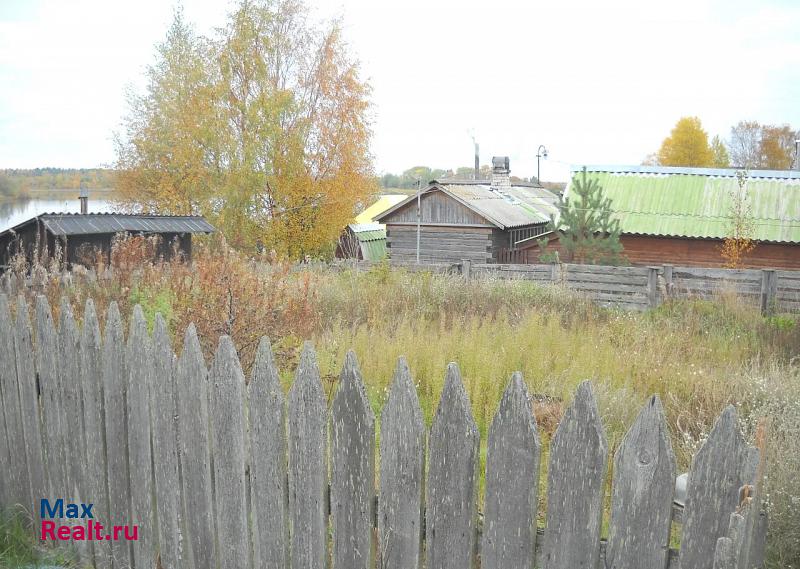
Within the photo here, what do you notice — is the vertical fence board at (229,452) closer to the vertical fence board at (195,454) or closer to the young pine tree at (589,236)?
the vertical fence board at (195,454)

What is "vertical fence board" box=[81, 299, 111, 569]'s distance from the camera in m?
3.10

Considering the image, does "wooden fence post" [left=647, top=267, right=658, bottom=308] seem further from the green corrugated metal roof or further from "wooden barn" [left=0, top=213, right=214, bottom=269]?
"wooden barn" [left=0, top=213, right=214, bottom=269]

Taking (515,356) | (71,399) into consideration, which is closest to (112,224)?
(515,356)

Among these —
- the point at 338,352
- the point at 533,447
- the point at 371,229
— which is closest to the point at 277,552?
the point at 533,447

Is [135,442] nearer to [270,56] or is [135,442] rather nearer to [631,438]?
[631,438]

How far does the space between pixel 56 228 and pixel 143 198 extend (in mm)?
15775

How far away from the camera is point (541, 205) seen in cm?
3494

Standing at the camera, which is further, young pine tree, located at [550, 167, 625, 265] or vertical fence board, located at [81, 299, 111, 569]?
young pine tree, located at [550, 167, 625, 265]

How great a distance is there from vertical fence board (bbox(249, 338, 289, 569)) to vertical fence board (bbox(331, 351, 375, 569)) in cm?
23

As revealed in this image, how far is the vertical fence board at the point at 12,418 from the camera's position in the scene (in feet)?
11.7

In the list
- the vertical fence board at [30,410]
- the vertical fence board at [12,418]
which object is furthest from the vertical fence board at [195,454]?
the vertical fence board at [12,418]

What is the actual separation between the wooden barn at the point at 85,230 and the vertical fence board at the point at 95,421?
39.2ft

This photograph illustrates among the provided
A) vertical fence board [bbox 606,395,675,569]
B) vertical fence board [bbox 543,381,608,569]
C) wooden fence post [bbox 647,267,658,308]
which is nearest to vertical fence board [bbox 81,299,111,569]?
vertical fence board [bbox 543,381,608,569]

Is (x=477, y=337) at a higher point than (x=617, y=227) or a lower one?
lower
